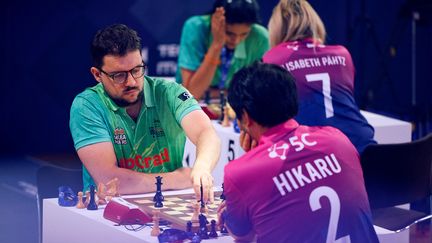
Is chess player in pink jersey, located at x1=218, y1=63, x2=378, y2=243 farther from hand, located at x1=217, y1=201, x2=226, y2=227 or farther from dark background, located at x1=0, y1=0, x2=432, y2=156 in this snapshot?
dark background, located at x1=0, y1=0, x2=432, y2=156

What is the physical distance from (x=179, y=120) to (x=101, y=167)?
0.44m

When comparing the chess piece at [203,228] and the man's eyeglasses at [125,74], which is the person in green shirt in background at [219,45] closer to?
the man's eyeglasses at [125,74]

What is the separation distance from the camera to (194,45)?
6715 mm

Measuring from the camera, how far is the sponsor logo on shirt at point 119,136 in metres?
4.25

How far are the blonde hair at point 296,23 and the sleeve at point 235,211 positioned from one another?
7.85ft

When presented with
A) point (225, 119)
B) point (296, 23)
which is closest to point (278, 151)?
point (296, 23)

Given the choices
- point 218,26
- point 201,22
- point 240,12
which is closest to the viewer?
point 240,12

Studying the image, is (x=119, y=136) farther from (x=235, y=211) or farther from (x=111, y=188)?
(x=235, y=211)

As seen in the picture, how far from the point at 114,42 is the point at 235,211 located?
1349 millimetres

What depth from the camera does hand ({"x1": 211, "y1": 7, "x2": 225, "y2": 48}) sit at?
643 centimetres

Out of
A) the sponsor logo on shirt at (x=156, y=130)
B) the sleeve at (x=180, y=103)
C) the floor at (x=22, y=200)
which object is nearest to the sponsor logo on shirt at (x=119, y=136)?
the sponsor logo on shirt at (x=156, y=130)

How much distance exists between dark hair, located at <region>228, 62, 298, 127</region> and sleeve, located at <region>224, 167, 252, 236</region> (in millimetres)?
216

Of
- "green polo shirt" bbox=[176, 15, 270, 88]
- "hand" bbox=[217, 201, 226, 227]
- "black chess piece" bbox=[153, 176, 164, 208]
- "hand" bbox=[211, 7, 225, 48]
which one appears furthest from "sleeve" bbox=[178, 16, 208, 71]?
"hand" bbox=[217, 201, 226, 227]

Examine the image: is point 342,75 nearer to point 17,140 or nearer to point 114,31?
point 114,31
